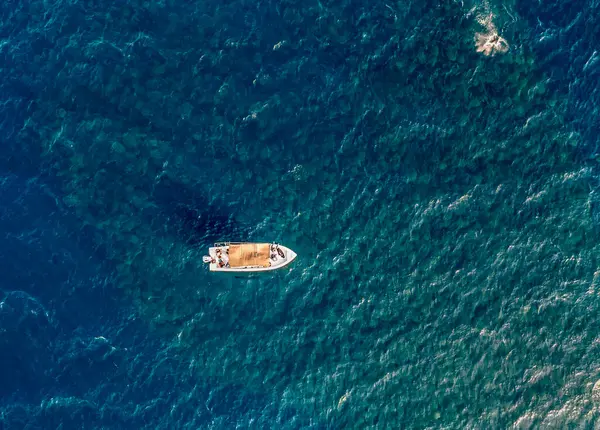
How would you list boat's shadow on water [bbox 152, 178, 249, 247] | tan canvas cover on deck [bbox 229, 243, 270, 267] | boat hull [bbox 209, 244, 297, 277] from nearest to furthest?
1. tan canvas cover on deck [bbox 229, 243, 270, 267]
2. boat hull [bbox 209, 244, 297, 277]
3. boat's shadow on water [bbox 152, 178, 249, 247]

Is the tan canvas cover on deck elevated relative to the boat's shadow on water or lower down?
lower down

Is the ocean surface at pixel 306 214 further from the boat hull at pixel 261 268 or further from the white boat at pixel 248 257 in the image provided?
the white boat at pixel 248 257

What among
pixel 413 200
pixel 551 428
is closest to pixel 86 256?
pixel 413 200

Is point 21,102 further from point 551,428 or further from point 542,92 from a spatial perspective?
point 551,428

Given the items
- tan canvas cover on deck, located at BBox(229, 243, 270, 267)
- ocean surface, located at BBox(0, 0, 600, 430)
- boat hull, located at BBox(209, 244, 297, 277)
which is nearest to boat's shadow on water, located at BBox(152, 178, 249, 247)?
ocean surface, located at BBox(0, 0, 600, 430)

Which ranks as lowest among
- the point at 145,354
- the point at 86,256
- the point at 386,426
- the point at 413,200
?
the point at 386,426

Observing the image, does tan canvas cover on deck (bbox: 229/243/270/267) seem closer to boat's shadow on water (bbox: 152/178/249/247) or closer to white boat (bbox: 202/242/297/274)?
white boat (bbox: 202/242/297/274)
